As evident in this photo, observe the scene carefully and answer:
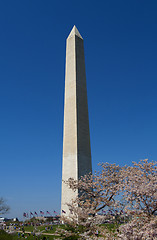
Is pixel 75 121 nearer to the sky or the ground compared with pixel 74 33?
nearer to the ground

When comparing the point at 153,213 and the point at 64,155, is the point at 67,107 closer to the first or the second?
the point at 64,155

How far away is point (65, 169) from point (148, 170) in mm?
13935

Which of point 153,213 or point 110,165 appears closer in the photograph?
point 153,213

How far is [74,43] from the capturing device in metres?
29.0

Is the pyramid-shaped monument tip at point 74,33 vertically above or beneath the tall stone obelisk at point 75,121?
above

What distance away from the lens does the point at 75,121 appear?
25234 mm

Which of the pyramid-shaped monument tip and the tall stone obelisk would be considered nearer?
the tall stone obelisk

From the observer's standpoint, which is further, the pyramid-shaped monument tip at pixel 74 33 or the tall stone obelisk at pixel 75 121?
the pyramid-shaped monument tip at pixel 74 33

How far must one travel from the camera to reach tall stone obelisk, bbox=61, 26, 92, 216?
78.8 ft

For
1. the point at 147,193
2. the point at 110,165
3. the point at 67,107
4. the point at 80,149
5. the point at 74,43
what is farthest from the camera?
the point at 74,43

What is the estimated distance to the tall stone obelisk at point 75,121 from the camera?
24.0 metres

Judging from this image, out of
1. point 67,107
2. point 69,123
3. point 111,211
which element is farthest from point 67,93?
point 111,211

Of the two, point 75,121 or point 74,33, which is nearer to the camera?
point 75,121

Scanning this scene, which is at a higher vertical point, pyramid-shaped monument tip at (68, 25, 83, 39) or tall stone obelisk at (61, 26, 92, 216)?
pyramid-shaped monument tip at (68, 25, 83, 39)
